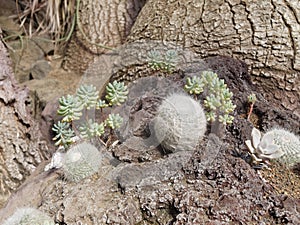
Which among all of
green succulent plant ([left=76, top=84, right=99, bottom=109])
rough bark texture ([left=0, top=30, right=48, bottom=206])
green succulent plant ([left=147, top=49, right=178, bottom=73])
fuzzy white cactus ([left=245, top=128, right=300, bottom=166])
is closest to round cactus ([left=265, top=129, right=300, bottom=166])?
fuzzy white cactus ([left=245, top=128, right=300, bottom=166])

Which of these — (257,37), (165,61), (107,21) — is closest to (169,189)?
(165,61)

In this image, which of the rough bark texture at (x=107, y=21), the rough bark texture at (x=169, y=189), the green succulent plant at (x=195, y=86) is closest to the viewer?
the rough bark texture at (x=169, y=189)

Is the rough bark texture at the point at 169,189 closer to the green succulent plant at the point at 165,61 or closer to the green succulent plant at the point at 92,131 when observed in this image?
the green succulent plant at the point at 92,131

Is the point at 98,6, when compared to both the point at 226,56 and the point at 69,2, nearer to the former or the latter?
the point at 69,2

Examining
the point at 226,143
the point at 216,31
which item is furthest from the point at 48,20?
the point at 226,143

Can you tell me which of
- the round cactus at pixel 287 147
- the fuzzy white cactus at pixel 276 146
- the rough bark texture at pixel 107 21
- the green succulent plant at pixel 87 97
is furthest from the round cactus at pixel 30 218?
the rough bark texture at pixel 107 21

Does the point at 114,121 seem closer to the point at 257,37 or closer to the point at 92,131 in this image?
the point at 92,131
